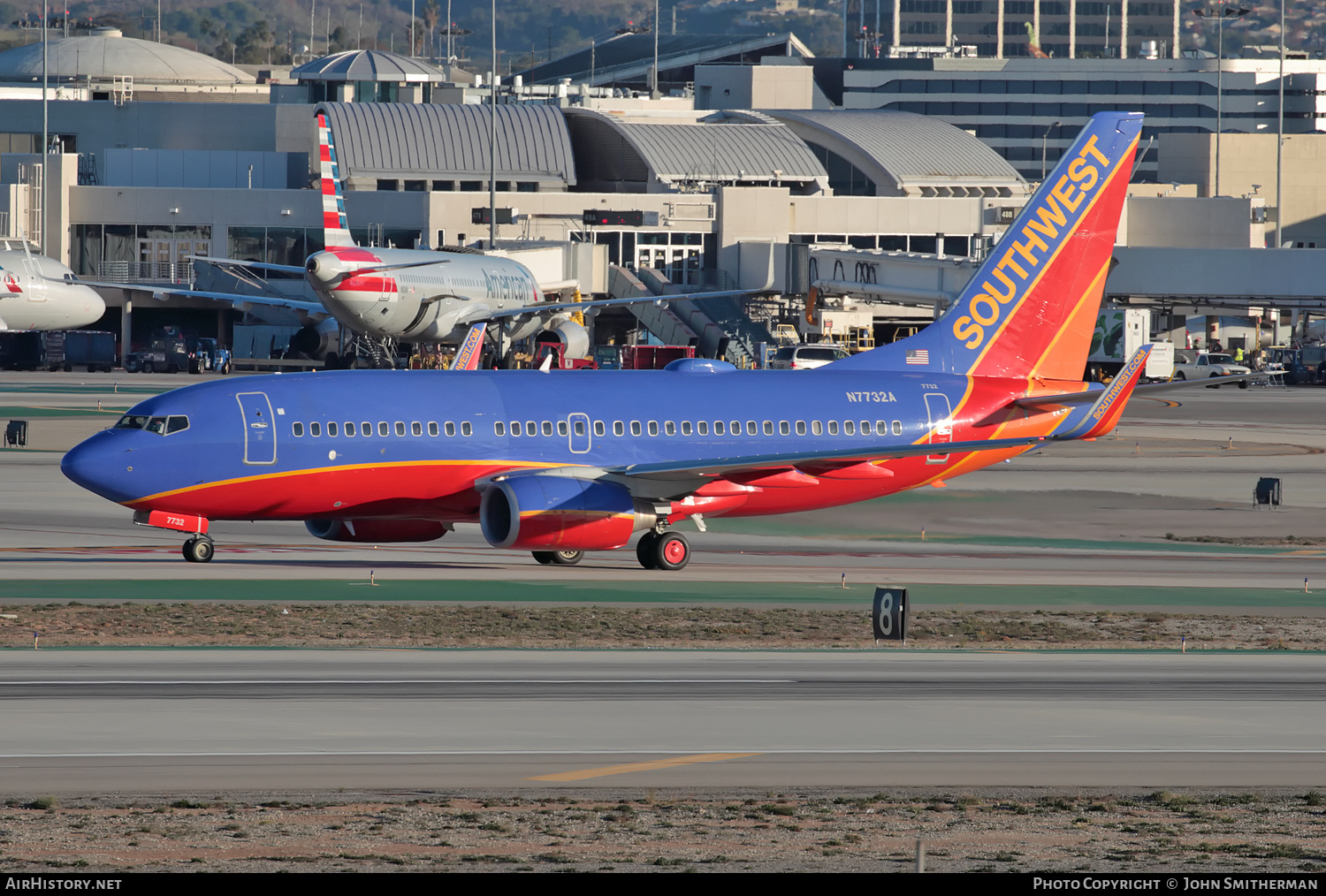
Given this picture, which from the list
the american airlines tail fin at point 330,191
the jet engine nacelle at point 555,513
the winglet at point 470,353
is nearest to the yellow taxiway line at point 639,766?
the jet engine nacelle at point 555,513

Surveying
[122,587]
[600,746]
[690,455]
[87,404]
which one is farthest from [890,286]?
[600,746]

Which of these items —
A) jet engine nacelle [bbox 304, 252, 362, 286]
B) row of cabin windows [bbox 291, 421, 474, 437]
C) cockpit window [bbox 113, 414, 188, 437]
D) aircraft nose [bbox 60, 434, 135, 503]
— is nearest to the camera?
aircraft nose [bbox 60, 434, 135, 503]

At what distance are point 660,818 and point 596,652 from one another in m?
11.0

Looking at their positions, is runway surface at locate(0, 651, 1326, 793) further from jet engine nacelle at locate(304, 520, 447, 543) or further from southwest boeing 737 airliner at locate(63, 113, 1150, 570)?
jet engine nacelle at locate(304, 520, 447, 543)

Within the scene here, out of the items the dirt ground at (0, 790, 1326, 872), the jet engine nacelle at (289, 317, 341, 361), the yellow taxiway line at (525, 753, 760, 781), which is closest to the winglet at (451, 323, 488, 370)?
the yellow taxiway line at (525, 753, 760, 781)

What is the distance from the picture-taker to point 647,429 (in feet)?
129

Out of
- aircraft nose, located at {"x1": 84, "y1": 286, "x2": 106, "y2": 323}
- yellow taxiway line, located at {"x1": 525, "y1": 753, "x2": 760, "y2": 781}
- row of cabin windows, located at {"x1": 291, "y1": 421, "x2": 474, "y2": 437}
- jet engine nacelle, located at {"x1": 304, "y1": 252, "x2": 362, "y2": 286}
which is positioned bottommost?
yellow taxiway line, located at {"x1": 525, "y1": 753, "x2": 760, "y2": 781}

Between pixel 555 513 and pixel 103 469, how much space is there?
8.81 m

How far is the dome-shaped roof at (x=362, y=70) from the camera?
15900 centimetres

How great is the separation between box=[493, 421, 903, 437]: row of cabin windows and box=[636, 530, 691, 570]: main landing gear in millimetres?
A: 2242

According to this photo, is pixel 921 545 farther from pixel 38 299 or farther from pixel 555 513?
pixel 38 299

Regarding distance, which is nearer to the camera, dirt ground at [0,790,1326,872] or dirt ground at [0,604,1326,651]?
dirt ground at [0,790,1326,872]

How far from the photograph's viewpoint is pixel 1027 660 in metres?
Answer: 28.1

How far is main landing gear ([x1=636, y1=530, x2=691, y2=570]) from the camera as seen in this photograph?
38.7 meters
